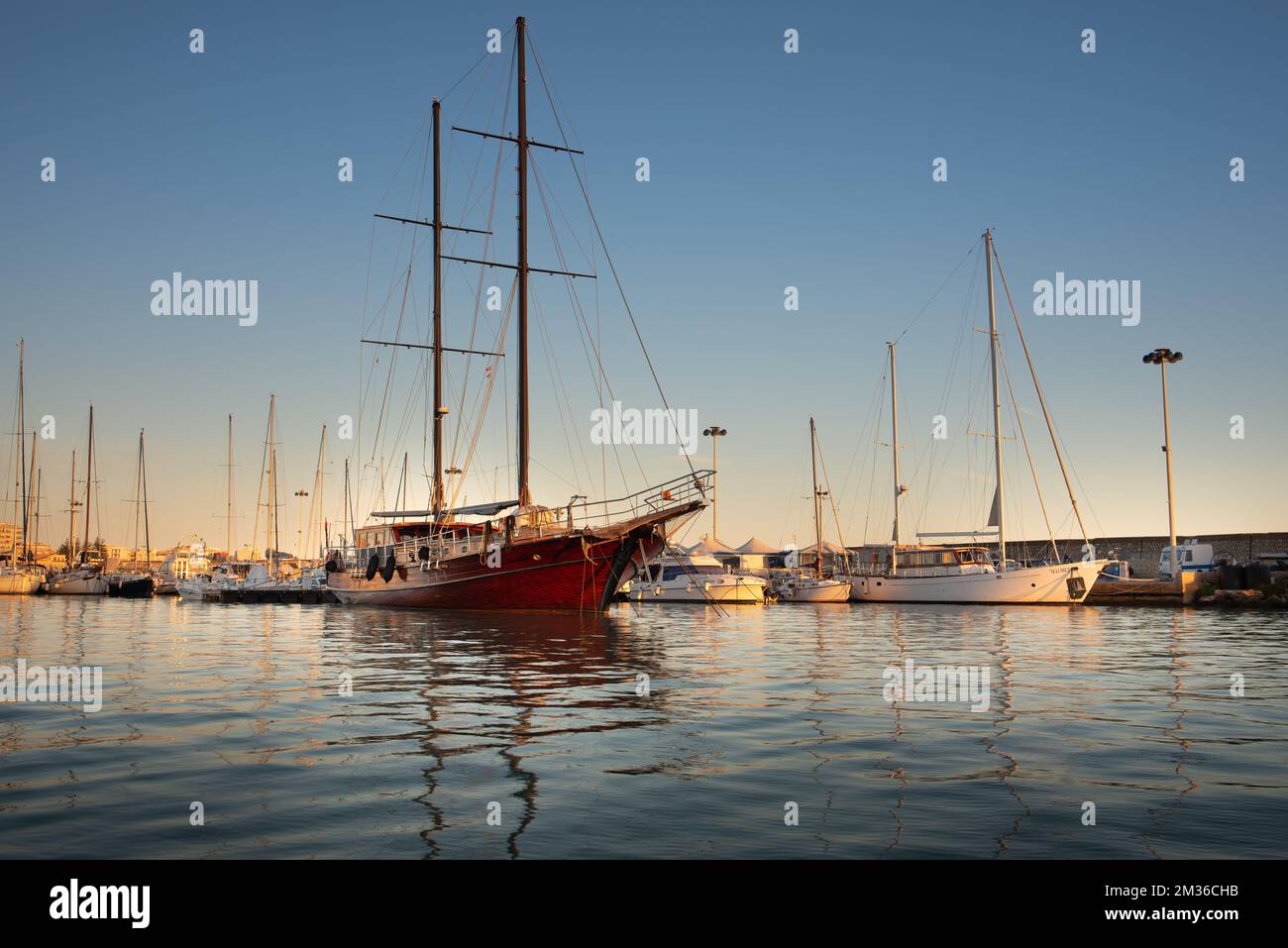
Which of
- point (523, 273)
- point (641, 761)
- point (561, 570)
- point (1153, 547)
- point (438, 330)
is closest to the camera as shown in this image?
point (641, 761)

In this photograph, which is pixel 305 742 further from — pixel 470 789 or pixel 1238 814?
pixel 1238 814

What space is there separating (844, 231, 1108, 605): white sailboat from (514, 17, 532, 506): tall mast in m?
30.4

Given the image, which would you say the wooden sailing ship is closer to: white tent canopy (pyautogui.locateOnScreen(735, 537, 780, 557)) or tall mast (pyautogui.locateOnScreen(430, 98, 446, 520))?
tall mast (pyautogui.locateOnScreen(430, 98, 446, 520))

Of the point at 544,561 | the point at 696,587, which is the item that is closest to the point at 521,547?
the point at 544,561

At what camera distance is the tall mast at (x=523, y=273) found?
4225 centimetres

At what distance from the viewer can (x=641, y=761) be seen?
9719 millimetres

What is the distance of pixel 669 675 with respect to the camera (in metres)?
18.7

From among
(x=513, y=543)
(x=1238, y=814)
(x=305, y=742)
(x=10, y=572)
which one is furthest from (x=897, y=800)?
(x=10, y=572)

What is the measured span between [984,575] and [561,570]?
30480 millimetres

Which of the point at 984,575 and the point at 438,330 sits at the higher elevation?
the point at 438,330

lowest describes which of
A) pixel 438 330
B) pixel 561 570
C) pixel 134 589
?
pixel 134 589

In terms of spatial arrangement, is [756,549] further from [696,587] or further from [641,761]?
[641,761]

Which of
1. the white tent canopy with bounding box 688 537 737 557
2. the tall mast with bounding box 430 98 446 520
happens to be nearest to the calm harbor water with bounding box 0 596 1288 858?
the tall mast with bounding box 430 98 446 520
